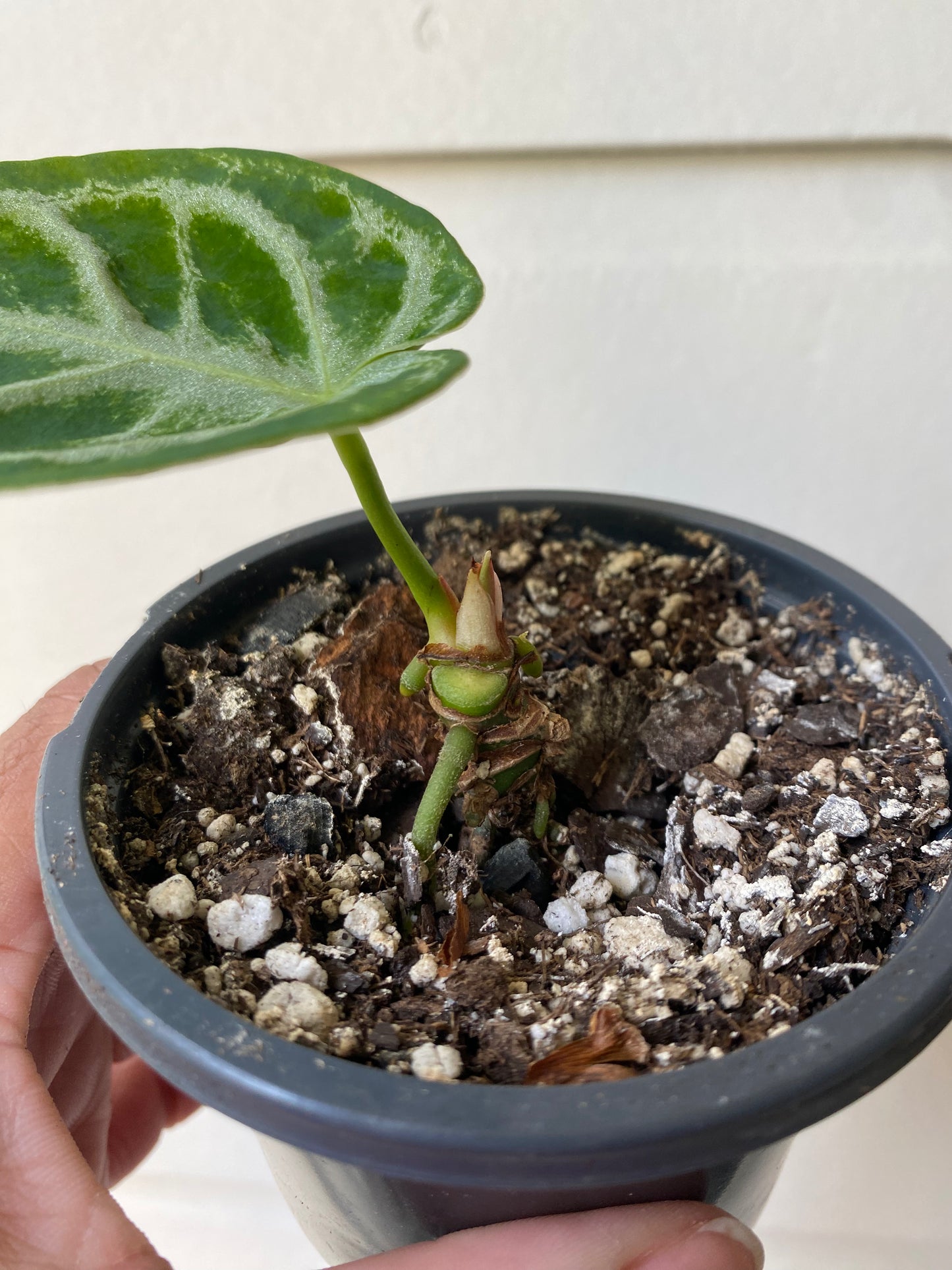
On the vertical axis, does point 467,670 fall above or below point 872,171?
below

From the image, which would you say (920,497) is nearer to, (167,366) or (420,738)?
(420,738)

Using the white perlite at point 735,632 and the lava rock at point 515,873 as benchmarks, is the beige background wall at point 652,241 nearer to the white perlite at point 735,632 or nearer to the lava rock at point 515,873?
the white perlite at point 735,632

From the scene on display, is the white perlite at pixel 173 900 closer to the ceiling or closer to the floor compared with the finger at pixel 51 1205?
closer to the ceiling

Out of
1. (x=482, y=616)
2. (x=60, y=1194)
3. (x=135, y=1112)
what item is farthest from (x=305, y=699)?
(x=135, y=1112)

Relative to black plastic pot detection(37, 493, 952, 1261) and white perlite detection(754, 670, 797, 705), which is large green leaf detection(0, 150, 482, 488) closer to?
black plastic pot detection(37, 493, 952, 1261)

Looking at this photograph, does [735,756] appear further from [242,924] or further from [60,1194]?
[60,1194]

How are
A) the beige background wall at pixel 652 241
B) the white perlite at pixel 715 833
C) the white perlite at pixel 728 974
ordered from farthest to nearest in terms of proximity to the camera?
the beige background wall at pixel 652 241
the white perlite at pixel 715 833
the white perlite at pixel 728 974

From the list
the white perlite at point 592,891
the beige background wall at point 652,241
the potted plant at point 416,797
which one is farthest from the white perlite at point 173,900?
the beige background wall at point 652,241

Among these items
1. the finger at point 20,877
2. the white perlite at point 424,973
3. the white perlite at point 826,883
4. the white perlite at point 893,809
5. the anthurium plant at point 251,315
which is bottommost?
the finger at point 20,877

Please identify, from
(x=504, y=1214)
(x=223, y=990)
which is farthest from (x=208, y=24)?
(x=504, y=1214)
